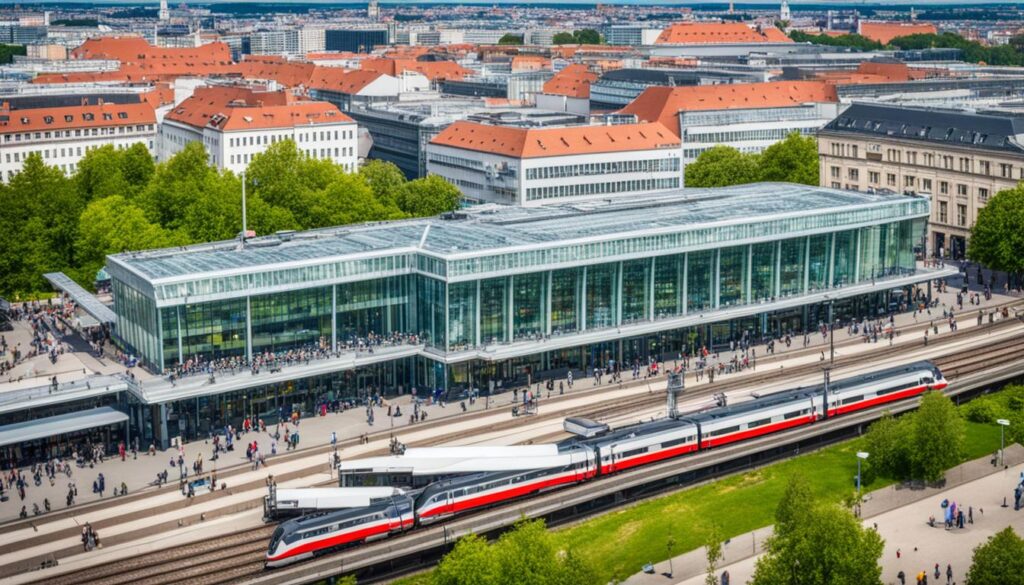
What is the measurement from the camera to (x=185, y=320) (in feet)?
304

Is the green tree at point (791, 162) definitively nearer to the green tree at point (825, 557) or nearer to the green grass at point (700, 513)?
the green grass at point (700, 513)

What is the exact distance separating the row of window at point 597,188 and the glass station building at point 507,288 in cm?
3140

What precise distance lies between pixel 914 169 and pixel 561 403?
66.6 m

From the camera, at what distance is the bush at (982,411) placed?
316 ft

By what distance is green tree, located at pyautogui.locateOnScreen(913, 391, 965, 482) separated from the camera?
83.1 metres

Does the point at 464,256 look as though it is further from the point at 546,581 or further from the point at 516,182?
the point at 516,182

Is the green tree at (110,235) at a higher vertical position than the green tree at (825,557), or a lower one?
higher

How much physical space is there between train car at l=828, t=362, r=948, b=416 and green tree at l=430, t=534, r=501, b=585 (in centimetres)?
3606

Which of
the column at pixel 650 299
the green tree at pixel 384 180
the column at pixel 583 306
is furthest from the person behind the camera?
the green tree at pixel 384 180

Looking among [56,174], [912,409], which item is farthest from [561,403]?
[56,174]

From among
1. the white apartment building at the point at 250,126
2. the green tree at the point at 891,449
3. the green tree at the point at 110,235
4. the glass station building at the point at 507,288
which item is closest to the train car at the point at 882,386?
the green tree at the point at 891,449

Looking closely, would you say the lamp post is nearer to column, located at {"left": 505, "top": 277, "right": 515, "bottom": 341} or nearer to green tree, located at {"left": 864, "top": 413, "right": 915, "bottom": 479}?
green tree, located at {"left": 864, "top": 413, "right": 915, "bottom": 479}

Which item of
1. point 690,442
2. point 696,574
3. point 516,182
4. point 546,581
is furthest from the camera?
point 516,182

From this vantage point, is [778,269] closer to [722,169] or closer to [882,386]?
[882,386]
